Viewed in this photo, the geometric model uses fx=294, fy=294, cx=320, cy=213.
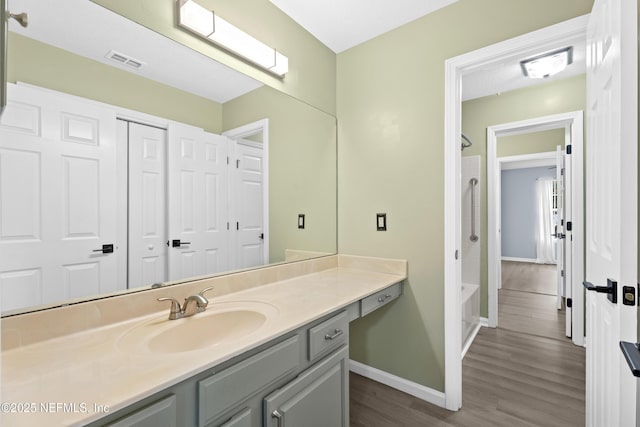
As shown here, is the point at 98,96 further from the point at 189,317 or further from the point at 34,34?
the point at 189,317

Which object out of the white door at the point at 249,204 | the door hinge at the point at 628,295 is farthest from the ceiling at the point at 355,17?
the door hinge at the point at 628,295

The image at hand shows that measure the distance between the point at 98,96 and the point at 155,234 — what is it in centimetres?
57

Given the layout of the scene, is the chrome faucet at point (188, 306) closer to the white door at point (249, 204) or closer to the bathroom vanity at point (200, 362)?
the bathroom vanity at point (200, 362)

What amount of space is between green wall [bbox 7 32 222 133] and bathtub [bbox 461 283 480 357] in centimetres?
249

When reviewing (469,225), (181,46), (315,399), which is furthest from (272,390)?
(469,225)

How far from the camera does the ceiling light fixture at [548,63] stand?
2.33 metres

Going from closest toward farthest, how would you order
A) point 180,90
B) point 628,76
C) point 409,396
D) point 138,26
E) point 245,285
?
1. point 628,76
2. point 138,26
3. point 180,90
4. point 245,285
5. point 409,396

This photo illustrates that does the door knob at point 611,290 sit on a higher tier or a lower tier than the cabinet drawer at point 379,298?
higher

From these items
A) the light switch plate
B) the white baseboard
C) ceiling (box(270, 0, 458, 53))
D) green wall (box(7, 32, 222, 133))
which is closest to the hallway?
the white baseboard

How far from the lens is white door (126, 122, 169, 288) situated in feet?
3.96

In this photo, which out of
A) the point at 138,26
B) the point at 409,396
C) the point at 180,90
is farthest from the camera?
the point at 409,396

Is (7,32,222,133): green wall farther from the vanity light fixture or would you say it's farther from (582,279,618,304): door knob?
(582,279,618,304): door knob

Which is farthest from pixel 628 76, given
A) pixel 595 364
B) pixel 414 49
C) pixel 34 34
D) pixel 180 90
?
pixel 34 34

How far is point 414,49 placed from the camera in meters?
1.96
